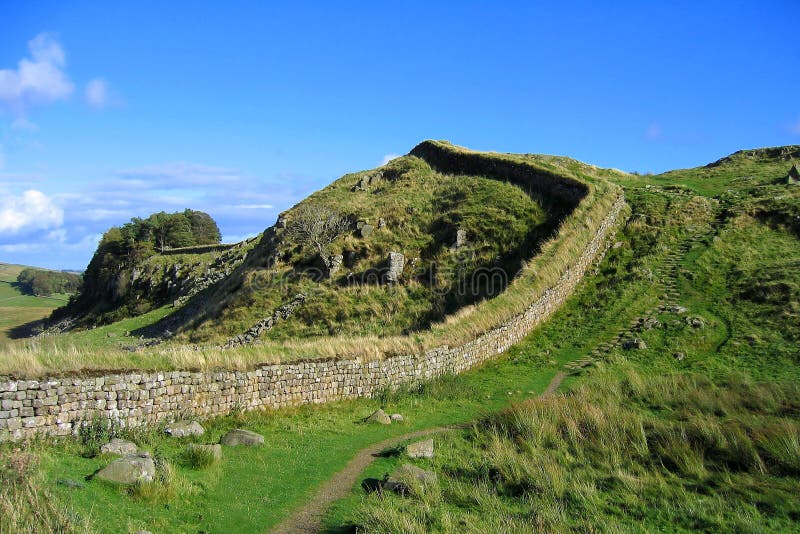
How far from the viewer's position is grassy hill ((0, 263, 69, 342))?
77.5m

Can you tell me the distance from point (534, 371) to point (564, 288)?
7538 millimetres

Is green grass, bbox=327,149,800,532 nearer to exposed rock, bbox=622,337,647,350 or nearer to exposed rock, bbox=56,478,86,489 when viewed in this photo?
exposed rock, bbox=622,337,647,350

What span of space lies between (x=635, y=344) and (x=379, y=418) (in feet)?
34.7

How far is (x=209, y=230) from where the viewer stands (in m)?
83.2

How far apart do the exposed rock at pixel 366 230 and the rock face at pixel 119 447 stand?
26768 mm

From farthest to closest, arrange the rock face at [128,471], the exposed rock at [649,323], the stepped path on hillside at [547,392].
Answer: the exposed rock at [649,323]
the rock face at [128,471]
the stepped path on hillside at [547,392]

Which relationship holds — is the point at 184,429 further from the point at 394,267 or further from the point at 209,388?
the point at 394,267

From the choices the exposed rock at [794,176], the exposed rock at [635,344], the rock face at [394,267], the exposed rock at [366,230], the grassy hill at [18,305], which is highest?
the exposed rock at [794,176]

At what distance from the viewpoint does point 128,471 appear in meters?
8.73

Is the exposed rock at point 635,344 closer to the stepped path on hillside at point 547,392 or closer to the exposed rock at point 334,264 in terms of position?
the stepped path on hillside at point 547,392

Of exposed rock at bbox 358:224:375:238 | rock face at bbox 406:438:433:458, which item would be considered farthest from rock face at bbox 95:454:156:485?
exposed rock at bbox 358:224:375:238

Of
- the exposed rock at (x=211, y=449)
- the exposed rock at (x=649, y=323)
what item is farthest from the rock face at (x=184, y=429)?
the exposed rock at (x=649, y=323)

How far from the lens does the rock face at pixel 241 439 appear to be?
11438 mm

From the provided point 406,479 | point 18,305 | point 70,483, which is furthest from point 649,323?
point 18,305
